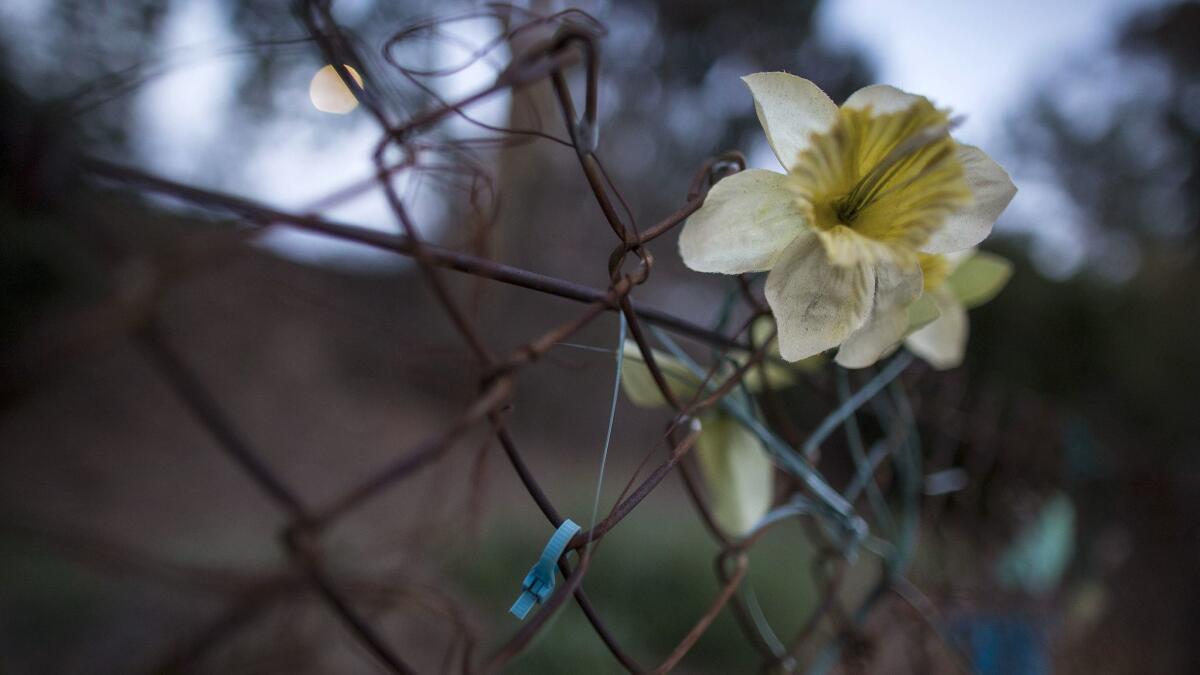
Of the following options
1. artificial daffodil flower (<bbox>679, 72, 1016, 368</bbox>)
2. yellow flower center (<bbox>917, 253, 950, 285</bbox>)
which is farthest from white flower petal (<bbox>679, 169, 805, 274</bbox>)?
yellow flower center (<bbox>917, 253, 950, 285</bbox>)

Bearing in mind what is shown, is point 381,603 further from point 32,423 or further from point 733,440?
point 32,423

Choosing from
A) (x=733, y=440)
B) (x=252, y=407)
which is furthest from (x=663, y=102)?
(x=733, y=440)

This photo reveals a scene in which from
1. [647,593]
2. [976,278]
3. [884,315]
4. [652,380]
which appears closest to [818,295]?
[884,315]

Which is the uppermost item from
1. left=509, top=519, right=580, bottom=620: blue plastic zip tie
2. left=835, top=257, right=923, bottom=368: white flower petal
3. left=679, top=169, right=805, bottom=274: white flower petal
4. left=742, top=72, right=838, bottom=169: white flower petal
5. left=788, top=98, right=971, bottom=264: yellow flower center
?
left=742, top=72, right=838, bottom=169: white flower petal

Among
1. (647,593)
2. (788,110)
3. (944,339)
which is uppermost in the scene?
(647,593)

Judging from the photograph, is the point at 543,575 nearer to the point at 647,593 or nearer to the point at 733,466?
Result: the point at 733,466

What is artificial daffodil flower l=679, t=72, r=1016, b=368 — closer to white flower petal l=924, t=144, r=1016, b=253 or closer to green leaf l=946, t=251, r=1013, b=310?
white flower petal l=924, t=144, r=1016, b=253

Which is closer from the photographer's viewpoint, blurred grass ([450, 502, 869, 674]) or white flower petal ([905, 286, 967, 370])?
white flower petal ([905, 286, 967, 370])

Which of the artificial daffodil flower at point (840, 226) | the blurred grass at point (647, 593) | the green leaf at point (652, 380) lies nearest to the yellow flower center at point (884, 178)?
the artificial daffodil flower at point (840, 226)
